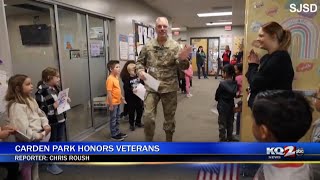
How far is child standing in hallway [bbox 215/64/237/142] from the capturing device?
223 centimetres

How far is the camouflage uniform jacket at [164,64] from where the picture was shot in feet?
6.07

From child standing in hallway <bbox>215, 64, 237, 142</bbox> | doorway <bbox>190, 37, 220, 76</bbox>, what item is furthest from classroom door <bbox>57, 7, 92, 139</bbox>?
doorway <bbox>190, 37, 220, 76</bbox>

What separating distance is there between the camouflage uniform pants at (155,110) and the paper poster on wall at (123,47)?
184 cm

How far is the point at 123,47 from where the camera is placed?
143 inches

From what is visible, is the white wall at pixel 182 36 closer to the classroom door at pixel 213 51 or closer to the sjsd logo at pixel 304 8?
the classroom door at pixel 213 51

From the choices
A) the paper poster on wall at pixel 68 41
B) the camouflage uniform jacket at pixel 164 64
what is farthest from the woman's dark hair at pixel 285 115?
the paper poster on wall at pixel 68 41

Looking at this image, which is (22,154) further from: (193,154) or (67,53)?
(67,53)

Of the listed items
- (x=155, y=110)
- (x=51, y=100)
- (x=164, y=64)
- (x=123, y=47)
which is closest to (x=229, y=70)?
(x=164, y=64)

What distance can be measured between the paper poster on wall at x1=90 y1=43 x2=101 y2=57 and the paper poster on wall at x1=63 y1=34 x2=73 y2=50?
287 mm

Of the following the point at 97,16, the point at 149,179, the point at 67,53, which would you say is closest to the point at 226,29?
the point at 97,16

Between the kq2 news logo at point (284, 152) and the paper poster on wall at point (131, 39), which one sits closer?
the kq2 news logo at point (284, 152)

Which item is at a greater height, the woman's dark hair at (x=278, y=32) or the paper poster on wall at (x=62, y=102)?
the woman's dark hair at (x=278, y=32)

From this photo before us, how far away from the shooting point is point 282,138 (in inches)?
24.0

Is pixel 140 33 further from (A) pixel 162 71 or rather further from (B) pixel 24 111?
(B) pixel 24 111
